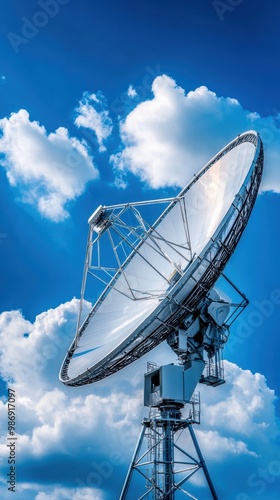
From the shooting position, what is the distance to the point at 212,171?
1441 inches

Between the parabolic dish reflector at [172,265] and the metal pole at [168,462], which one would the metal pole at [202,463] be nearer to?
the metal pole at [168,462]

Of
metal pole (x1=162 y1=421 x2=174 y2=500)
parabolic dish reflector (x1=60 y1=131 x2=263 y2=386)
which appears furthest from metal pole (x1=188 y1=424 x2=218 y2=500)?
parabolic dish reflector (x1=60 y1=131 x2=263 y2=386)

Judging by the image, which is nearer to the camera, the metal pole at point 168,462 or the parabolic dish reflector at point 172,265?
the parabolic dish reflector at point 172,265

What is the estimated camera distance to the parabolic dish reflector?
29094mm

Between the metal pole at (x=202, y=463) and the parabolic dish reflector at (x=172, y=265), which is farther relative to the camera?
the metal pole at (x=202, y=463)

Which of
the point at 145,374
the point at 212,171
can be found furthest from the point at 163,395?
the point at 212,171

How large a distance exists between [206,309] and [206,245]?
6252 mm

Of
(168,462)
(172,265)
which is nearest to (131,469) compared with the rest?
(168,462)

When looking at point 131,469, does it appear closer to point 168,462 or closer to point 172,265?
point 168,462

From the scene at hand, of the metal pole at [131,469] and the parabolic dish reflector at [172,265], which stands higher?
the parabolic dish reflector at [172,265]

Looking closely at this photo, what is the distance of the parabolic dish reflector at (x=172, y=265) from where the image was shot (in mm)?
29094

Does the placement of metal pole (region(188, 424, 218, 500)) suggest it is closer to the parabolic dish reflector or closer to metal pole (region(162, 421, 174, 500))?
metal pole (region(162, 421, 174, 500))

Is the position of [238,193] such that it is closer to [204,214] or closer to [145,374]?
[204,214]

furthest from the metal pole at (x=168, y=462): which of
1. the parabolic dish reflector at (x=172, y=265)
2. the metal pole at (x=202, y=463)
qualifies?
the parabolic dish reflector at (x=172, y=265)
